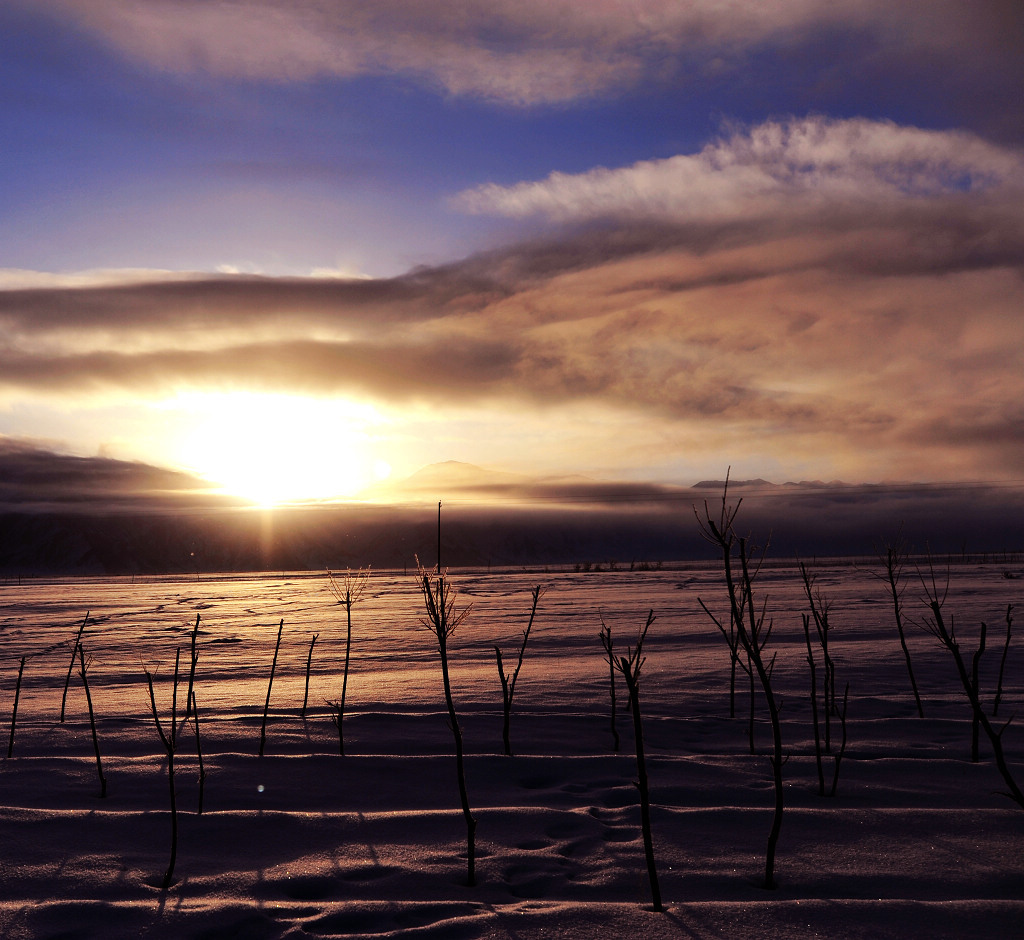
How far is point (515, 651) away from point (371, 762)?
30.8ft

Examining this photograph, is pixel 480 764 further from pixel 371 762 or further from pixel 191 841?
pixel 191 841

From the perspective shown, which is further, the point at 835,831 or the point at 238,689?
the point at 238,689

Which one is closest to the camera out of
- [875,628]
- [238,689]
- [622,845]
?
[622,845]

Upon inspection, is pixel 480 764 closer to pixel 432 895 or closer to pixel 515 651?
pixel 432 895

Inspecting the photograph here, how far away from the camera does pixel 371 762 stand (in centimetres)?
721

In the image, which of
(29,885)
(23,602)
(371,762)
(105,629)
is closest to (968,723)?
(371,762)

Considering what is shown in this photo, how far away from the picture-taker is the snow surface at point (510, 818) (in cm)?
412

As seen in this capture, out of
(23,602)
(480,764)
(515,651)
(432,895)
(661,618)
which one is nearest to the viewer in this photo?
(432,895)

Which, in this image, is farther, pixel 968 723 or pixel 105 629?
pixel 105 629

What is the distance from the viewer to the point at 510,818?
559 cm

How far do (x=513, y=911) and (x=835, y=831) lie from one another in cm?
250

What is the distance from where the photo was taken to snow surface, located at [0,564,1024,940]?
4.12 m

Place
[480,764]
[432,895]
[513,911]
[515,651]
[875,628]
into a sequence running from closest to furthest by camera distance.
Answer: [513,911] < [432,895] < [480,764] < [515,651] < [875,628]

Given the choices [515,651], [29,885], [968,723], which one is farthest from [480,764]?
[515,651]
